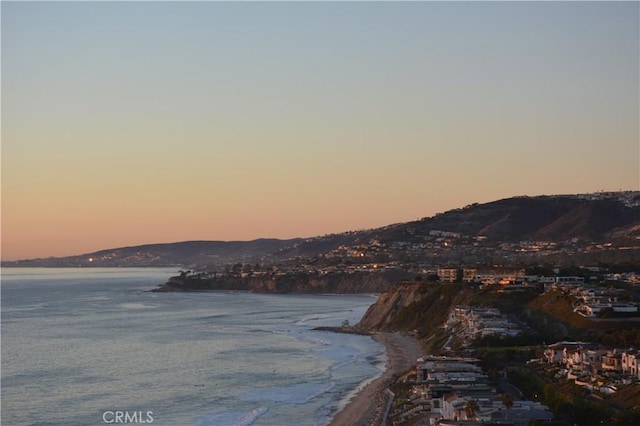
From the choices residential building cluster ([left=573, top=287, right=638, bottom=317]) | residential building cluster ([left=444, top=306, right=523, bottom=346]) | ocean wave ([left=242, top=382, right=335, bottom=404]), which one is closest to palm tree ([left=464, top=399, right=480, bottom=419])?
ocean wave ([left=242, top=382, right=335, bottom=404])

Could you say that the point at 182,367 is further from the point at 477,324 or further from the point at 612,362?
the point at 612,362

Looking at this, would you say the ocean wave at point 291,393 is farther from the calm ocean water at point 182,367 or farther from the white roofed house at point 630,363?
the white roofed house at point 630,363

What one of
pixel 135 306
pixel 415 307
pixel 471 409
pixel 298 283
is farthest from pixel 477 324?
pixel 298 283

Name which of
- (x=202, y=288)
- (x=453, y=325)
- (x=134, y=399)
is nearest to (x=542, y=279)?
(x=453, y=325)

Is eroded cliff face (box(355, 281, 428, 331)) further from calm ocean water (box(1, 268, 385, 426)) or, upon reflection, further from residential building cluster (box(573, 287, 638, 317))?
residential building cluster (box(573, 287, 638, 317))

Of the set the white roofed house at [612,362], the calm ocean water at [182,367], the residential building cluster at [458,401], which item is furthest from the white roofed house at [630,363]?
the calm ocean water at [182,367]

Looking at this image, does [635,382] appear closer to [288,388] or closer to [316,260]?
[288,388]
